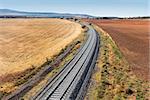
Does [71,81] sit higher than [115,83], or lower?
higher

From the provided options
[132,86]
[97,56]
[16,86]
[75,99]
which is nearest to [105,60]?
[97,56]

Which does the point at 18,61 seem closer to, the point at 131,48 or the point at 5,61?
the point at 5,61

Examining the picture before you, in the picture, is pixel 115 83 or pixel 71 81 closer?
pixel 71 81

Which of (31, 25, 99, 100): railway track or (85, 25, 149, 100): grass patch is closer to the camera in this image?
(31, 25, 99, 100): railway track

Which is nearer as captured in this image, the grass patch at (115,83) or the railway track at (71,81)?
the railway track at (71,81)
